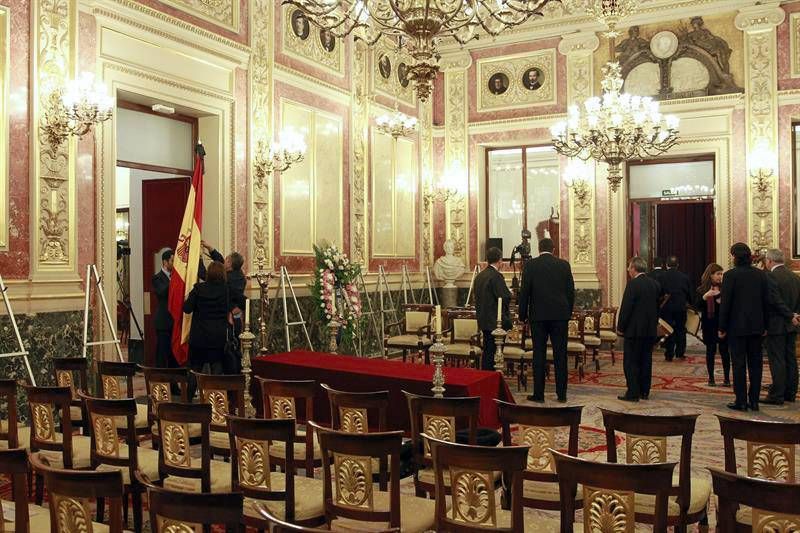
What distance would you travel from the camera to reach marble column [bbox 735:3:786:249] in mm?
11211

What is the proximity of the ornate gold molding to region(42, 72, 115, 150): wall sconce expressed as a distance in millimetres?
60

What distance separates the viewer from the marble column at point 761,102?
11211mm

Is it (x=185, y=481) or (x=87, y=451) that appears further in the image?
(x=87, y=451)

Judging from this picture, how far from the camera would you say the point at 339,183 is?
36.4 feet

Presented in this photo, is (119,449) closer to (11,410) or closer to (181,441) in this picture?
(181,441)

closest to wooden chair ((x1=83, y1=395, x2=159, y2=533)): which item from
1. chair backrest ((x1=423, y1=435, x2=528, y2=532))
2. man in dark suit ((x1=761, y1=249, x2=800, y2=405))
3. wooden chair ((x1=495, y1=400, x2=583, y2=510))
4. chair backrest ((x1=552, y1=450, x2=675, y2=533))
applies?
chair backrest ((x1=423, y1=435, x2=528, y2=532))

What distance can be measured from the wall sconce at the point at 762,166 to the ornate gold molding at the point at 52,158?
9474 mm

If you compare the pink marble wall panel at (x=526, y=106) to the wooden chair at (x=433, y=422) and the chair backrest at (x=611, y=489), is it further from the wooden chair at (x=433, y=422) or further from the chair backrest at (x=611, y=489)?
the chair backrest at (x=611, y=489)

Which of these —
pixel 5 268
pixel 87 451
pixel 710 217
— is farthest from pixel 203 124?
pixel 710 217

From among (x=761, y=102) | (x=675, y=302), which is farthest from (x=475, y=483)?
(x=761, y=102)

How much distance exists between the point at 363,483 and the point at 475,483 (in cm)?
51

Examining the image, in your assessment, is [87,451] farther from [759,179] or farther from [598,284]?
[759,179]

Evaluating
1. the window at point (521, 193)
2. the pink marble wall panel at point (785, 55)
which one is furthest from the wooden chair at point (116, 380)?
the pink marble wall panel at point (785, 55)

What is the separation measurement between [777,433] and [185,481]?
9.23 feet
